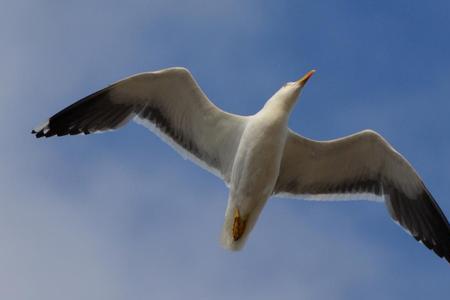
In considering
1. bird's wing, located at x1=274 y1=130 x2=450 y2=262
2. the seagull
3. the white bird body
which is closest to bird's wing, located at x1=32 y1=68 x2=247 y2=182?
the seagull

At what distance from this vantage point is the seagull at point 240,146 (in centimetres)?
1208

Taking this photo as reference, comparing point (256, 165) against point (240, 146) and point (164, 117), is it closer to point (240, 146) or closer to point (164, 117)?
point (240, 146)

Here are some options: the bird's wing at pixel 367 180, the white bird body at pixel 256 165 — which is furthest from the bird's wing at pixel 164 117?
the bird's wing at pixel 367 180

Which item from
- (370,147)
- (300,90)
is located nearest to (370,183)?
(370,147)

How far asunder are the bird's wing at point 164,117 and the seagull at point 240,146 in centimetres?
1

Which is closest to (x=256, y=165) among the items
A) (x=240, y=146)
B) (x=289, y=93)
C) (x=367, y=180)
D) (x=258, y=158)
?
(x=258, y=158)

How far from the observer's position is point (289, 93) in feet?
39.7

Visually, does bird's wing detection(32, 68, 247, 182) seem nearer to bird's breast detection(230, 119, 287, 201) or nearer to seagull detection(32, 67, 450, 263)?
seagull detection(32, 67, 450, 263)

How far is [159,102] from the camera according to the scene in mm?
12773

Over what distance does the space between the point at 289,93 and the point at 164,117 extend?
77.8 inches

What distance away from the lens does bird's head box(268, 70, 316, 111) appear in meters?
12.0

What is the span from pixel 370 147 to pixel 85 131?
4.15 m

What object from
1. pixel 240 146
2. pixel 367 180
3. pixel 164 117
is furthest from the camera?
Answer: pixel 367 180

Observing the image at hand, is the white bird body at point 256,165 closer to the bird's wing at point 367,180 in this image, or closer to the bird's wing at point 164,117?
the bird's wing at point 164,117
